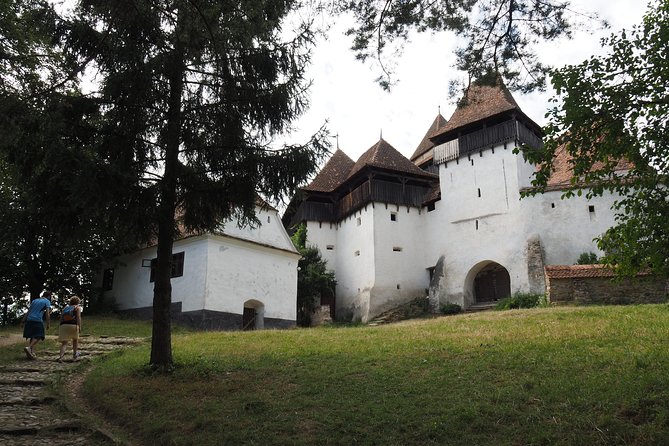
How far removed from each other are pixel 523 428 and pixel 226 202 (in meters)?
6.75

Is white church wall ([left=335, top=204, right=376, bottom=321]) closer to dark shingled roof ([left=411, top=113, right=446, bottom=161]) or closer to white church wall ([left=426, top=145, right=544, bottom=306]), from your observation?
white church wall ([left=426, top=145, right=544, bottom=306])

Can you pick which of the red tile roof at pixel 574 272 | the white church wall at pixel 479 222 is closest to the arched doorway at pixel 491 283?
the white church wall at pixel 479 222

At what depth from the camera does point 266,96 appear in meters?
11.1

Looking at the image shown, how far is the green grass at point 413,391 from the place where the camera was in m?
6.89

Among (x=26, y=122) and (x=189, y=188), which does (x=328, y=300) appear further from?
(x=26, y=122)

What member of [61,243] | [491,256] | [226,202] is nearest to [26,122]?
[61,243]

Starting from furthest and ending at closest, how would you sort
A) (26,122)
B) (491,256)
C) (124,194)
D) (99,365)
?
(491,256)
(99,365)
(124,194)
(26,122)

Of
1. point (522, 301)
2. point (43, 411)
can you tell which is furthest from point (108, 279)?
point (43, 411)

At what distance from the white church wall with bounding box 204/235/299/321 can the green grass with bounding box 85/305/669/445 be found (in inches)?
388

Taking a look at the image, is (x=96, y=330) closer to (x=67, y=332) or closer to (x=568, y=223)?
(x=67, y=332)

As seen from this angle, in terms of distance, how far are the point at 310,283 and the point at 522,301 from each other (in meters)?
11.4

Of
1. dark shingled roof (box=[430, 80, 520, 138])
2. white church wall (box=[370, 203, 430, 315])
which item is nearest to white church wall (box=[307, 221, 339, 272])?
white church wall (box=[370, 203, 430, 315])

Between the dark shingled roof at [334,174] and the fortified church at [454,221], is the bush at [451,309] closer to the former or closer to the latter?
the fortified church at [454,221]

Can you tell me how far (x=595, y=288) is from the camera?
22250mm
